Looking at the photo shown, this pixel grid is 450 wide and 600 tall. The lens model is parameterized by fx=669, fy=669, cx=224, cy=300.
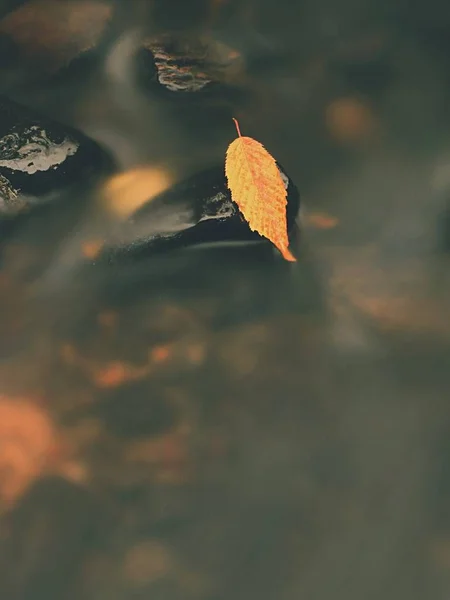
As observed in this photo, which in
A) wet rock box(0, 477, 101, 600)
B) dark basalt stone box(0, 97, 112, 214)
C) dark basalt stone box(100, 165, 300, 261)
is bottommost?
wet rock box(0, 477, 101, 600)

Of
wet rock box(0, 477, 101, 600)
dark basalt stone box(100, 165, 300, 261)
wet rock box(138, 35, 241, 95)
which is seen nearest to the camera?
wet rock box(0, 477, 101, 600)

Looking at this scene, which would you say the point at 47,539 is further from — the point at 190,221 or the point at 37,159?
the point at 37,159

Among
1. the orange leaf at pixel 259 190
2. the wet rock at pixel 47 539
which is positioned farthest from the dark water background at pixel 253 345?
the orange leaf at pixel 259 190

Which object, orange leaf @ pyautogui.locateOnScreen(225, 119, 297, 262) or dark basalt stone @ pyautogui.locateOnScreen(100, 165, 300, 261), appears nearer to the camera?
orange leaf @ pyautogui.locateOnScreen(225, 119, 297, 262)

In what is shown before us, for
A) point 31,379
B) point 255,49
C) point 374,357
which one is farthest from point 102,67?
point 374,357

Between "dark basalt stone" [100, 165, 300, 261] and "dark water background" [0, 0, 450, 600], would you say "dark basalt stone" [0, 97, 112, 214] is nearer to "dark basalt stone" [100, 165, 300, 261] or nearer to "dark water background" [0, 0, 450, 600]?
"dark water background" [0, 0, 450, 600]

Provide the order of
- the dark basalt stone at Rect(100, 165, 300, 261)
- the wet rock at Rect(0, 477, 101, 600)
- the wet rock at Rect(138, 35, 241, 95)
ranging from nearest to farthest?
the wet rock at Rect(0, 477, 101, 600)
the dark basalt stone at Rect(100, 165, 300, 261)
the wet rock at Rect(138, 35, 241, 95)

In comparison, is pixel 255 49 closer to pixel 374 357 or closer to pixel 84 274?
pixel 84 274

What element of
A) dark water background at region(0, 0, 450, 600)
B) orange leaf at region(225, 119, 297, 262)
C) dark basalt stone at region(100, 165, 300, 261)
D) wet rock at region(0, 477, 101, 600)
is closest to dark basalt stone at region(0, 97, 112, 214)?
dark water background at region(0, 0, 450, 600)
